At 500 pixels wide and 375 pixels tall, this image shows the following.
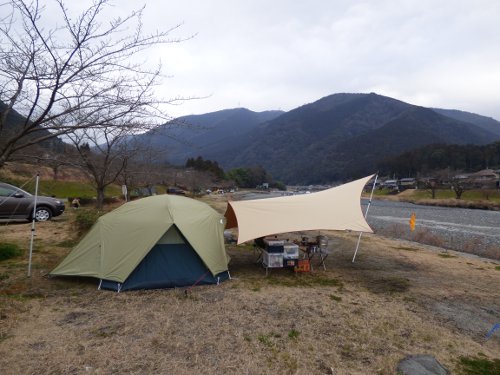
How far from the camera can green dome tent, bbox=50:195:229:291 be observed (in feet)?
21.4

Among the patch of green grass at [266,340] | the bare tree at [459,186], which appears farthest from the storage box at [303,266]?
the bare tree at [459,186]

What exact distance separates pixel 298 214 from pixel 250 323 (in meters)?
3.50

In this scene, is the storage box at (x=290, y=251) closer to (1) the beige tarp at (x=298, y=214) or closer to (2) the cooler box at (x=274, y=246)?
(2) the cooler box at (x=274, y=246)

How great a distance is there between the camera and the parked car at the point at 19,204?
11688mm

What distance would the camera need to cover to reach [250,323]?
5.15 meters

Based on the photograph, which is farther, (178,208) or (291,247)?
(291,247)

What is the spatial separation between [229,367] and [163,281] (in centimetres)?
306

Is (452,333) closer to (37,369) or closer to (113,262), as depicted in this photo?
(37,369)

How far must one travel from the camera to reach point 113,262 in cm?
659

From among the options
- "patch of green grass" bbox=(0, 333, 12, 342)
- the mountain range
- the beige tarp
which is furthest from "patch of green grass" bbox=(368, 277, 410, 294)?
the mountain range

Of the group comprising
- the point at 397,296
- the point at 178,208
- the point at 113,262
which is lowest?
the point at 397,296

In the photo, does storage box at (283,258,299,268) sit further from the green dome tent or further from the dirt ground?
the green dome tent

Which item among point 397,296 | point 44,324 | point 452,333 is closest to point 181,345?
point 44,324

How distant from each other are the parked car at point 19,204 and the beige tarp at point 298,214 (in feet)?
26.0
